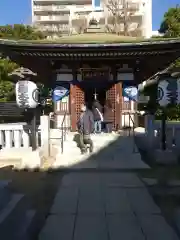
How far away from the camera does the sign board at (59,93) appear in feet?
49.5

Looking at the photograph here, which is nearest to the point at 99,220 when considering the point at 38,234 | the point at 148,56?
the point at 38,234

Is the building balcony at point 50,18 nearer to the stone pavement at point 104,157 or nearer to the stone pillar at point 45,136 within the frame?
the stone pavement at point 104,157

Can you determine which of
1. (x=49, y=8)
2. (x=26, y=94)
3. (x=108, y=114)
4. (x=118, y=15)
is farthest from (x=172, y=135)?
(x=49, y=8)

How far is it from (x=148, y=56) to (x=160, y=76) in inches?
130

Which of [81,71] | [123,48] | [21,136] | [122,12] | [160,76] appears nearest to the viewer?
[160,76]

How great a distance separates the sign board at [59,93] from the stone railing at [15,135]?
4.13 meters

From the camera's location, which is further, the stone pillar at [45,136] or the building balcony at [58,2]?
the building balcony at [58,2]

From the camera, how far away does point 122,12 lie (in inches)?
1638

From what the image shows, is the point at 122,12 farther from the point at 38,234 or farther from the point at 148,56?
the point at 38,234

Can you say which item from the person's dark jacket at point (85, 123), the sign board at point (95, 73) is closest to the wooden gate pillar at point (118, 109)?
the sign board at point (95, 73)

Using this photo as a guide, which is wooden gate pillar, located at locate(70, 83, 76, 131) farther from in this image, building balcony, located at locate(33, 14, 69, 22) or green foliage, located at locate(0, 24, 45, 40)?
building balcony, located at locate(33, 14, 69, 22)

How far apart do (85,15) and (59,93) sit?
49651 mm

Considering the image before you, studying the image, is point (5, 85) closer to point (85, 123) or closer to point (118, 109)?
point (118, 109)

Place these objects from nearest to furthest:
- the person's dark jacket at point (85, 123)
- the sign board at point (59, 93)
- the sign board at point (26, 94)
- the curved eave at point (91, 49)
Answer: the sign board at point (26, 94), the person's dark jacket at point (85, 123), the curved eave at point (91, 49), the sign board at point (59, 93)
